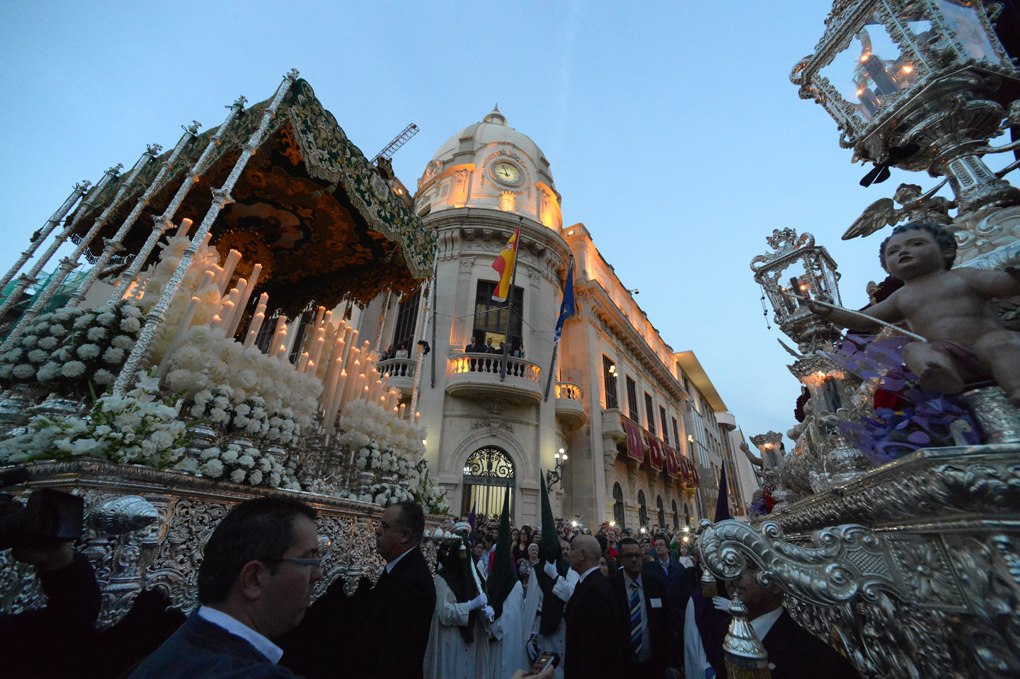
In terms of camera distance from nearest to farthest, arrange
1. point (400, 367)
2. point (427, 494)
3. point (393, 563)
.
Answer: point (393, 563)
point (427, 494)
point (400, 367)

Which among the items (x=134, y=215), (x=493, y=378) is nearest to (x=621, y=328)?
(x=493, y=378)

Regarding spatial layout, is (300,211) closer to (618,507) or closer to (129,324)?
(129,324)

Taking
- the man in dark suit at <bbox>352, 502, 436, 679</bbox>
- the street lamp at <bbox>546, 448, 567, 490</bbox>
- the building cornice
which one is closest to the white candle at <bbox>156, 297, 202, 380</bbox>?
the man in dark suit at <bbox>352, 502, 436, 679</bbox>

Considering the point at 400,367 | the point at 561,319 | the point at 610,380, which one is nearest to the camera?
the point at 561,319

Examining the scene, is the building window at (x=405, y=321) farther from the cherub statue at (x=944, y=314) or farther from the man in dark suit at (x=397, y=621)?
the cherub statue at (x=944, y=314)

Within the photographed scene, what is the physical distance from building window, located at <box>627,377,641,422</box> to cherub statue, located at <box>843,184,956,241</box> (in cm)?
1863

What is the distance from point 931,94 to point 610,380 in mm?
17933

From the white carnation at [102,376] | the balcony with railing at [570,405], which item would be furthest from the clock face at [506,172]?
the white carnation at [102,376]

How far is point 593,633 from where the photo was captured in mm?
2961

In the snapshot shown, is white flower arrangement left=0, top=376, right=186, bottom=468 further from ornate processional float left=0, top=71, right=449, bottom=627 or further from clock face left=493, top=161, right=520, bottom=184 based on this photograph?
clock face left=493, top=161, right=520, bottom=184

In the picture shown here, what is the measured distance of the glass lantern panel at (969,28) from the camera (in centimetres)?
Result: 309

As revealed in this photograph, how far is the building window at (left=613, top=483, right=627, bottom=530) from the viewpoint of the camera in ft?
56.5

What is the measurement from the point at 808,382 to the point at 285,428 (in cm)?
640

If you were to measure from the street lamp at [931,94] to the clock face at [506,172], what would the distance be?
627 inches
